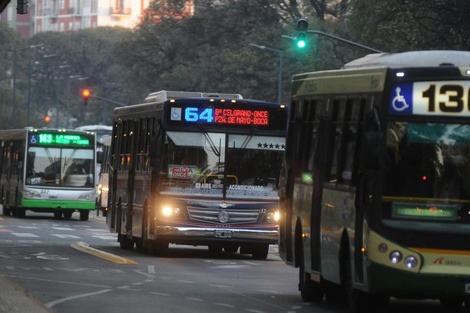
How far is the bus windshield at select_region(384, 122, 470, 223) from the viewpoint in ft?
52.6

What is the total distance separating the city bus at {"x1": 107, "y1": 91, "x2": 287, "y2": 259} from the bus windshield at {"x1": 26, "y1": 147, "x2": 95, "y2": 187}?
23.3 meters

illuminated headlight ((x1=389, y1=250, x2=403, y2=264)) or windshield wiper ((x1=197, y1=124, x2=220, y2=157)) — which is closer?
illuminated headlight ((x1=389, y1=250, x2=403, y2=264))

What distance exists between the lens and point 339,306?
19.1m

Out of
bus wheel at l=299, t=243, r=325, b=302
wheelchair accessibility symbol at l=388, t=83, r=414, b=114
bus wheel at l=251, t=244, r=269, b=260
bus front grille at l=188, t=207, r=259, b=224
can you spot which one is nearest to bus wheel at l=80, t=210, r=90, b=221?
bus wheel at l=251, t=244, r=269, b=260

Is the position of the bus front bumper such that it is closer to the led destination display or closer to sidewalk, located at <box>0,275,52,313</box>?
the led destination display

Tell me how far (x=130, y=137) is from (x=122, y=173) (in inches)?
32.3

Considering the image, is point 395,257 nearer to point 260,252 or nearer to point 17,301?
point 17,301

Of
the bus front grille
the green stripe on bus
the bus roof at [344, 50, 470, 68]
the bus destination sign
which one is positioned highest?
the bus destination sign

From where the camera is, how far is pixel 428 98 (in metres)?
16.3

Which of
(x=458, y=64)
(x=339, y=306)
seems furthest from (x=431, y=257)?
(x=339, y=306)

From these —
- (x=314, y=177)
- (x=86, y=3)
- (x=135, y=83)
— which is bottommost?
(x=314, y=177)

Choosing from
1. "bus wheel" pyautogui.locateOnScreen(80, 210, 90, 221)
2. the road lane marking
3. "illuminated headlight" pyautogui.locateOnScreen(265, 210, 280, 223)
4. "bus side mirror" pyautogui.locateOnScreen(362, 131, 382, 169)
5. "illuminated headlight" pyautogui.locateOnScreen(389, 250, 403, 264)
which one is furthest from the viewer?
"bus wheel" pyautogui.locateOnScreen(80, 210, 90, 221)

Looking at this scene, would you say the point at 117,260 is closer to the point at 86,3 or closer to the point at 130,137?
the point at 130,137

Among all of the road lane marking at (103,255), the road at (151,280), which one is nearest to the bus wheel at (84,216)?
the road at (151,280)
